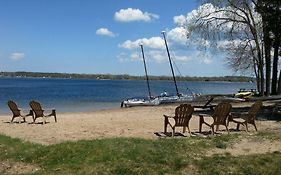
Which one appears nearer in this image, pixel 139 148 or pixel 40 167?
pixel 40 167

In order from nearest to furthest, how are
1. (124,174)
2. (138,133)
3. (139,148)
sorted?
(124,174)
(139,148)
(138,133)

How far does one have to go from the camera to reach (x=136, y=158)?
8734 millimetres

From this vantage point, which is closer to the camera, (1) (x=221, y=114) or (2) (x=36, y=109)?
(1) (x=221, y=114)

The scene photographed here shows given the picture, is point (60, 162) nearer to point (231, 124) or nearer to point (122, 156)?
point (122, 156)

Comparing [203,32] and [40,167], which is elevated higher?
[203,32]

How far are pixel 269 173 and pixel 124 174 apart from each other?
264 cm

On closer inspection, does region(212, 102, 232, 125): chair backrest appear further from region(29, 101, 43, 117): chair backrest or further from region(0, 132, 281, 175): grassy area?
region(29, 101, 43, 117): chair backrest

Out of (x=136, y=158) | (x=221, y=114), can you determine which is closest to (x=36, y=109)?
(x=221, y=114)

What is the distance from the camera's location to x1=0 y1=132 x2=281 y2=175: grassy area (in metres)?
8.16

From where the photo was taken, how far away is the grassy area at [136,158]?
26.8 feet

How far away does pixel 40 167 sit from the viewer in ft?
28.1

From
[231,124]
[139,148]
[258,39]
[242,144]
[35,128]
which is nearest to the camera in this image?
[139,148]

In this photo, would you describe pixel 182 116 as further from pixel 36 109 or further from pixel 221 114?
pixel 36 109

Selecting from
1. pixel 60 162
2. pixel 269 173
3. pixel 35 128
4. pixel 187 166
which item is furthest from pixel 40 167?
pixel 35 128
